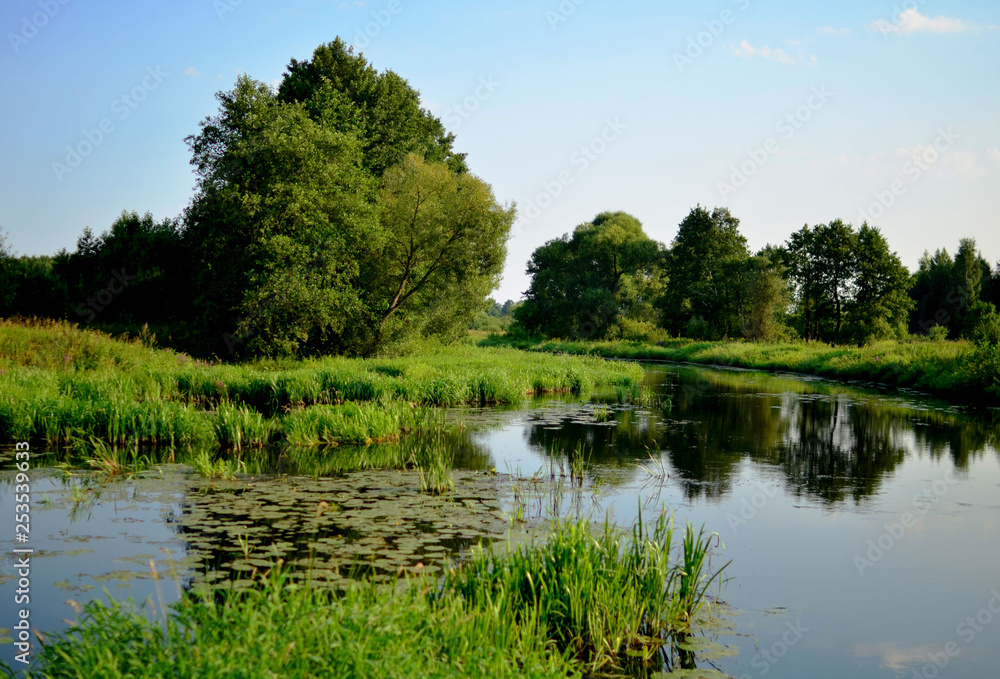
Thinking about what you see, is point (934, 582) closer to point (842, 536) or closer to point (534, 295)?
point (842, 536)

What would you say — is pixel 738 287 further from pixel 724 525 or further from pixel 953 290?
pixel 724 525

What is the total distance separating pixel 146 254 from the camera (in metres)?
35.5

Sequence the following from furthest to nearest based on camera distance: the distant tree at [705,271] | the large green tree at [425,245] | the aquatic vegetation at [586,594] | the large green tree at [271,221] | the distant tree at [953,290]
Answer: the distant tree at [953,290]
the distant tree at [705,271]
the large green tree at [425,245]
the large green tree at [271,221]
the aquatic vegetation at [586,594]

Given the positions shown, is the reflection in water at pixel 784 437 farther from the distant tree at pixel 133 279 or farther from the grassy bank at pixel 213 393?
the distant tree at pixel 133 279

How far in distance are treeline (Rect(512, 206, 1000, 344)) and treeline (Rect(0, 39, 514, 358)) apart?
2739 centimetres

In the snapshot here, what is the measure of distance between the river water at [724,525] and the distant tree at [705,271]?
39443 mm

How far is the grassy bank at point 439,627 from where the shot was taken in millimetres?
4125

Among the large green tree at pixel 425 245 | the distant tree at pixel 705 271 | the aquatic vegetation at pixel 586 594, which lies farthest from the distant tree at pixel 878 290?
the aquatic vegetation at pixel 586 594

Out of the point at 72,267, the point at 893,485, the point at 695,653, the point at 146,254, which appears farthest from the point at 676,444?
the point at 72,267

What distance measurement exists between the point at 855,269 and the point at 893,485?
41.5 meters

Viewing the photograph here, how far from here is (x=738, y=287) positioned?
55969 millimetres

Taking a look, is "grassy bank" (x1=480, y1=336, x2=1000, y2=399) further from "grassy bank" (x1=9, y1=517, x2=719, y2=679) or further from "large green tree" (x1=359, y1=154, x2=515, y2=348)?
"grassy bank" (x1=9, y1=517, x2=719, y2=679)

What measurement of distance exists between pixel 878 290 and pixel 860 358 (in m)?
15.3

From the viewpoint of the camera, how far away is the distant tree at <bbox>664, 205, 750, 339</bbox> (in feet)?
187
